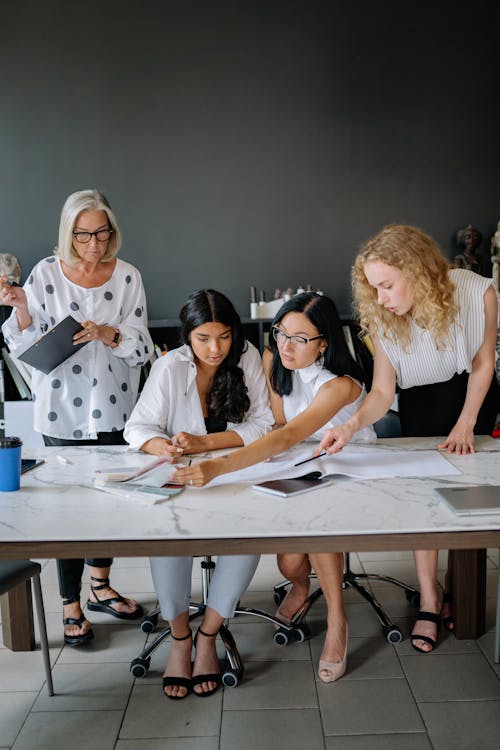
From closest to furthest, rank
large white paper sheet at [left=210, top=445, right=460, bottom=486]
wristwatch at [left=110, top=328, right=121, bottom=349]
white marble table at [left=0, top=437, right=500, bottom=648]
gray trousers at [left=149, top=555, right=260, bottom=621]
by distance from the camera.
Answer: white marble table at [left=0, top=437, right=500, bottom=648], large white paper sheet at [left=210, top=445, right=460, bottom=486], gray trousers at [left=149, top=555, right=260, bottom=621], wristwatch at [left=110, top=328, right=121, bottom=349]

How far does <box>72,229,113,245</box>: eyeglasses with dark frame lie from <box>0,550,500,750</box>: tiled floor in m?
1.36

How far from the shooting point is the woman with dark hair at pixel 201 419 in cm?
201

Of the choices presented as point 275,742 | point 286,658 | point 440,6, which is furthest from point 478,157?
point 275,742

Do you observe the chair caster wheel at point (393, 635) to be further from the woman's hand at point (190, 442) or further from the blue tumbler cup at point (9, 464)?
the blue tumbler cup at point (9, 464)

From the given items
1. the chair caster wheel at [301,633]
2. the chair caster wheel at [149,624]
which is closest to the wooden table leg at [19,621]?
the chair caster wheel at [149,624]

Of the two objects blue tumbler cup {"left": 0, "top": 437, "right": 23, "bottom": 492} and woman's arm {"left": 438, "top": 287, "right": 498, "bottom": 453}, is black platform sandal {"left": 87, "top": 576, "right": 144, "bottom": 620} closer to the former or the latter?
blue tumbler cup {"left": 0, "top": 437, "right": 23, "bottom": 492}

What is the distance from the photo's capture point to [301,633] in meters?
2.30

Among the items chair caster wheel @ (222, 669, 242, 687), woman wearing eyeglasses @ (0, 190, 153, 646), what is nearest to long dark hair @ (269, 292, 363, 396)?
woman wearing eyeglasses @ (0, 190, 153, 646)

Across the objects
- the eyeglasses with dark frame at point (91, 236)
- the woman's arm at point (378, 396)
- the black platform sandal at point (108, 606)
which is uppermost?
the eyeglasses with dark frame at point (91, 236)

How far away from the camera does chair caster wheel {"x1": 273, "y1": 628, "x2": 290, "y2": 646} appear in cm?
227

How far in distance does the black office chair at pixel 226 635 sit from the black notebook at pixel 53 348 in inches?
34.0

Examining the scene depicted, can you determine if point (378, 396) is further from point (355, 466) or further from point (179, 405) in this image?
point (179, 405)

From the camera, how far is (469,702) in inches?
76.3

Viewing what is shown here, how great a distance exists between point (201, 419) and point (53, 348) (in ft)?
1.80
